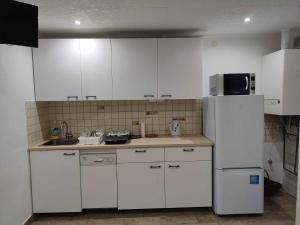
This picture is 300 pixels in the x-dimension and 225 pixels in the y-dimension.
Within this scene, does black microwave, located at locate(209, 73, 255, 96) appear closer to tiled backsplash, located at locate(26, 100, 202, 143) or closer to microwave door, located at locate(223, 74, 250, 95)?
microwave door, located at locate(223, 74, 250, 95)

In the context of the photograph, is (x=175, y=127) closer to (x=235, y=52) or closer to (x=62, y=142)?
(x=235, y=52)

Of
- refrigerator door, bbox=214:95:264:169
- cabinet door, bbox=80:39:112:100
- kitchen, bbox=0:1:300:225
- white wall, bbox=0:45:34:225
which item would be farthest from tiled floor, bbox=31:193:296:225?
cabinet door, bbox=80:39:112:100

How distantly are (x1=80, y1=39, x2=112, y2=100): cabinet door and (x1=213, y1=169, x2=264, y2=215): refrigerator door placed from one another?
172 cm

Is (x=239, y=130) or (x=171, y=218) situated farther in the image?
(x=171, y=218)

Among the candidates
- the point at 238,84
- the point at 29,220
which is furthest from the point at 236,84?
the point at 29,220

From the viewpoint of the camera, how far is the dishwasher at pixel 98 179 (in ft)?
8.69

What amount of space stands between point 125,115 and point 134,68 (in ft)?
2.40

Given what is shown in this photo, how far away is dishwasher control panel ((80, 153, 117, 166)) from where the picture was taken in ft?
8.68

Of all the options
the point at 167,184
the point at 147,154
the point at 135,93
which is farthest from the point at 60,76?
the point at 167,184

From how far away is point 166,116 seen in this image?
3.23 m

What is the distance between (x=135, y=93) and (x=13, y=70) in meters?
1.37

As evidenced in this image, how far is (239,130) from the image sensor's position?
8.28ft

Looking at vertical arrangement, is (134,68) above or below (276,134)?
above

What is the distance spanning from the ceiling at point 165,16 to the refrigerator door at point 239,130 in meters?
0.88
